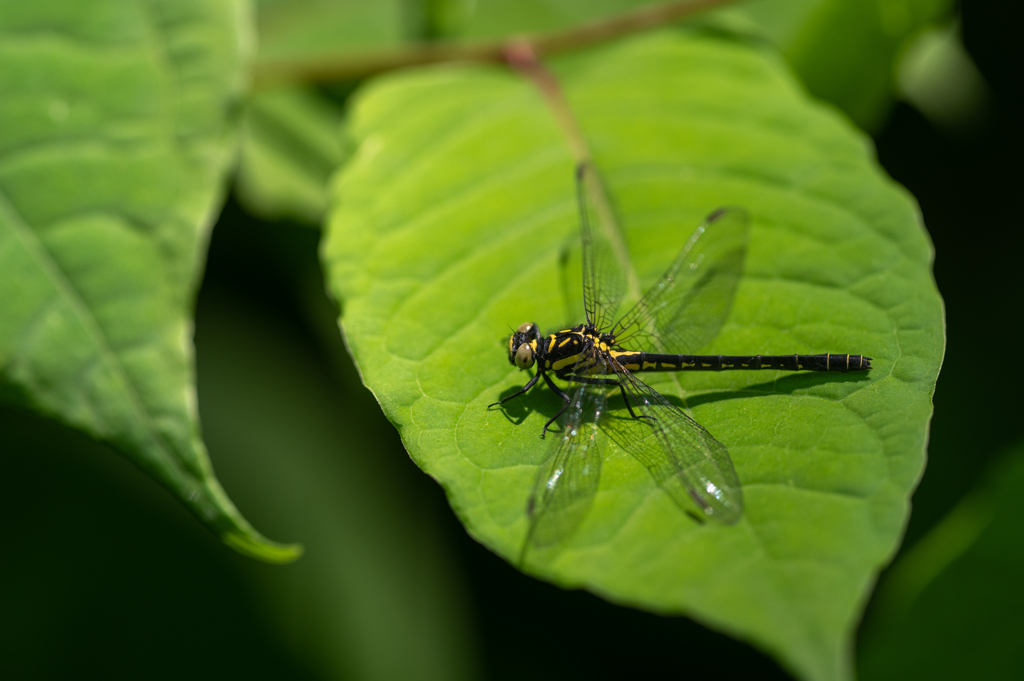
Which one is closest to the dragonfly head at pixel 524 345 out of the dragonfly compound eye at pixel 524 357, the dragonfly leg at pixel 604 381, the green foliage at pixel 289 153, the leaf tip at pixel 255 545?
the dragonfly compound eye at pixel 524 357

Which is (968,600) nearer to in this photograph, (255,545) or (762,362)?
(762,362)

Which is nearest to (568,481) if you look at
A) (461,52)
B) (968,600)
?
(968,600)

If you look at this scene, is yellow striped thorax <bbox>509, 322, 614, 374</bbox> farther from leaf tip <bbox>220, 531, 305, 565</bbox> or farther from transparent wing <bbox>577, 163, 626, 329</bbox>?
leaf tip <bbox>220, 531, 305, 565</bbox>

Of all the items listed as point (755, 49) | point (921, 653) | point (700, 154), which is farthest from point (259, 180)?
point (921, 653)

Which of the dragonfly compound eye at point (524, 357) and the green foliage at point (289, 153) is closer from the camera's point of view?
the dragonfly compound eye at point (524, 357)

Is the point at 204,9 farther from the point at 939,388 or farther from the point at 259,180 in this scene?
the point at 939,388

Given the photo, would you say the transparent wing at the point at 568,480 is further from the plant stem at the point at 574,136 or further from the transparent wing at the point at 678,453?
the plant stem at the point at 574,136
